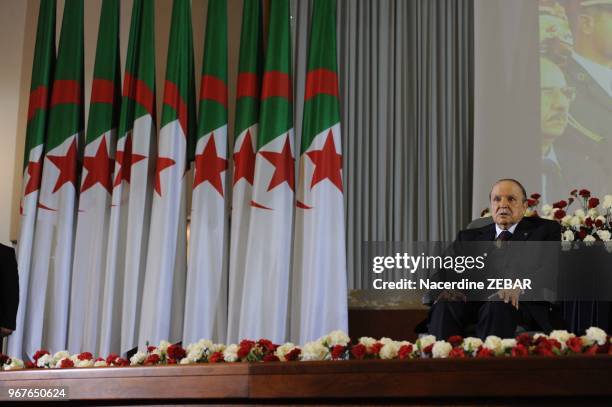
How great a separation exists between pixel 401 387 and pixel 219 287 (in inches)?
141

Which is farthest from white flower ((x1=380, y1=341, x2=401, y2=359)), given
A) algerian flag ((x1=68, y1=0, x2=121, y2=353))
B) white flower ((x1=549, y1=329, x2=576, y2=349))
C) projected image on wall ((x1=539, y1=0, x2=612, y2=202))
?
projected image on wall ((x1=539, y1=0, x2=612, y2=202))

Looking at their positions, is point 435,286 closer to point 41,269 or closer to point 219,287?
point 219,287

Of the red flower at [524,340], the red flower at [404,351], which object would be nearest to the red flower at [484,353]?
the red flower at [524,340]

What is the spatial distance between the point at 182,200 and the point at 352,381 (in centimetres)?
374

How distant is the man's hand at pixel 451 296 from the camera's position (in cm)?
421

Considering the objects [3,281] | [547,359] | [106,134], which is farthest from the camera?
[106,134]

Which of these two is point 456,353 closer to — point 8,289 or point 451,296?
point 451,296

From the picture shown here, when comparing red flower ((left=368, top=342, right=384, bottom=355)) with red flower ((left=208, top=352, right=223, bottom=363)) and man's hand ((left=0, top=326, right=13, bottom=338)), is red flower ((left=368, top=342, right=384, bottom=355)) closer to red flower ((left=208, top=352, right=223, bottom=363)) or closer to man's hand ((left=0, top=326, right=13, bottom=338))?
red flower ((left=208, top=352, right=223, bottom=363))

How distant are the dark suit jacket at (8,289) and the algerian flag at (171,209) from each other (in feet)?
2.75

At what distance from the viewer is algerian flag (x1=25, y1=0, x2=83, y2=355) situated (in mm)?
6180

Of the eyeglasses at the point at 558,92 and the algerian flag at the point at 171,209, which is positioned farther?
the eyeglasses at the point at 558,92

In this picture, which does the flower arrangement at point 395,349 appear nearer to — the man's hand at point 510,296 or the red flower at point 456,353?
the red flower at point 456,353

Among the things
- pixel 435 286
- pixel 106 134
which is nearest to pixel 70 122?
pixel 106 134

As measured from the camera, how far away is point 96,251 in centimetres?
621
